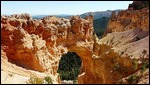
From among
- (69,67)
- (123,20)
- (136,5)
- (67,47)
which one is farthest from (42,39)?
(69,67)

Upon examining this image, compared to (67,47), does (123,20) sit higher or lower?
higher

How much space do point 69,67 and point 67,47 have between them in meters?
35.7

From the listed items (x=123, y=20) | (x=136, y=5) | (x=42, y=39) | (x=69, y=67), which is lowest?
(x=69, y=67)

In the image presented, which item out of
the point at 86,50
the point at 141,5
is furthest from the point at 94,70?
the point at 141,5

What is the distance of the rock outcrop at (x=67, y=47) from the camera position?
31936 mm

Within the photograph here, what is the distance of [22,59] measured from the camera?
3466 centimetres

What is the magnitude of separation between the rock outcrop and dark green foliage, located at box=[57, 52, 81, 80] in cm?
2362

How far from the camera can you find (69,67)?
7819 cm

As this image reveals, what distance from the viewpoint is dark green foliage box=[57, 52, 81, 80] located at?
232 ft

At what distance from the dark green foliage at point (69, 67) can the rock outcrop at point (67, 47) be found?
23622mm

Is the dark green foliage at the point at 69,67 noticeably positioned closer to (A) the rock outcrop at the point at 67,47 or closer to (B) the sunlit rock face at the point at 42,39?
(A) the rock outcrop at the point at 67,47

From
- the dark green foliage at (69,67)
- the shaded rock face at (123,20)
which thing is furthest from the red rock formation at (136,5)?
the dark green foliage at (69,67)

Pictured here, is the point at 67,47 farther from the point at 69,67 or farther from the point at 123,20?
the point at 69,67

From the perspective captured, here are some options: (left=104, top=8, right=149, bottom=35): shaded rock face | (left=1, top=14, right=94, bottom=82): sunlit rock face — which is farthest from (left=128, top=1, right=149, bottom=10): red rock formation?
(left=1, top=14, right=94, bottom=82): sunlit rock face
